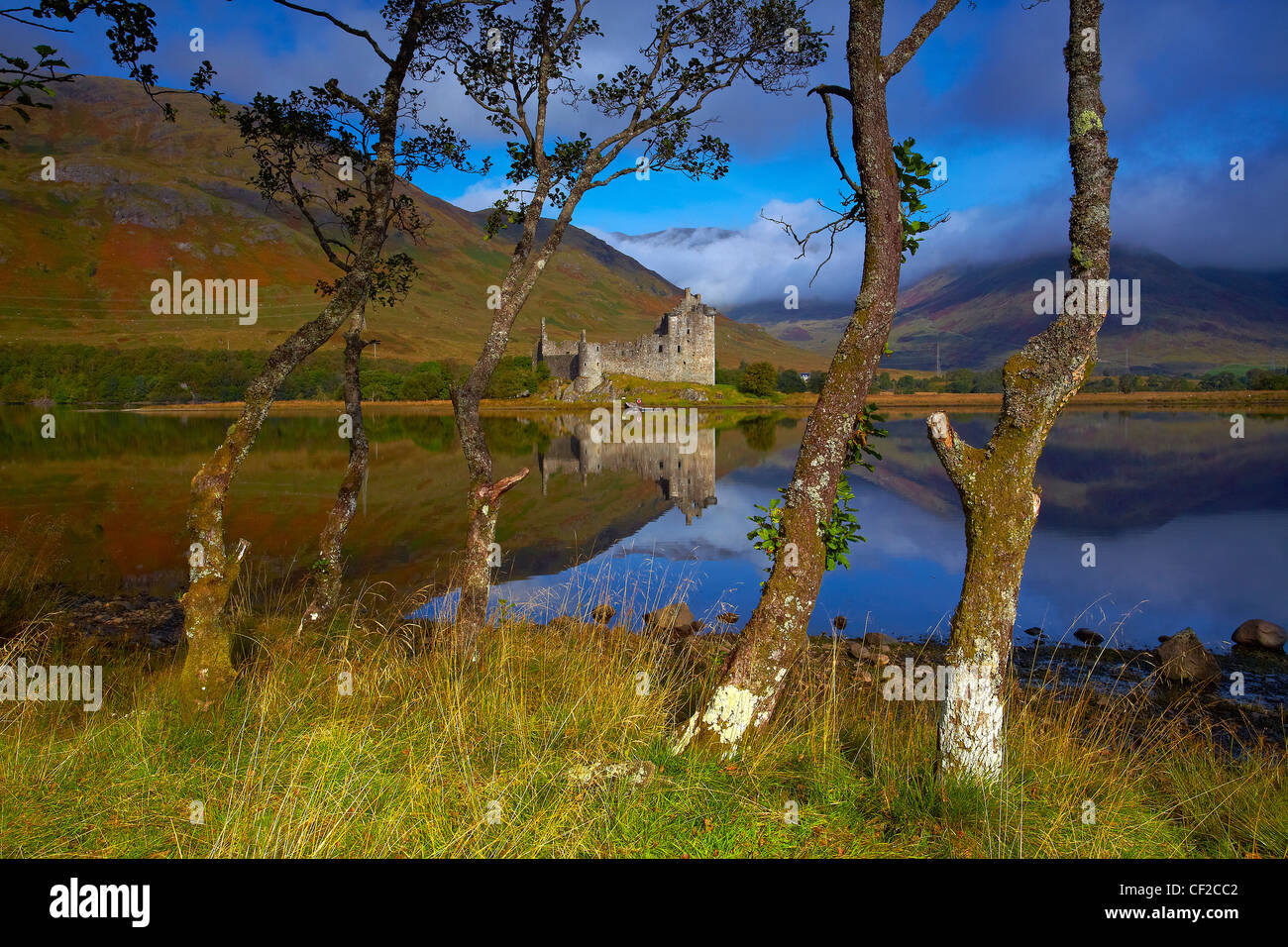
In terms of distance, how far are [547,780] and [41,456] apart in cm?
4191

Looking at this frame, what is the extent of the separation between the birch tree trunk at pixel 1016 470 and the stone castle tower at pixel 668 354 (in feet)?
236

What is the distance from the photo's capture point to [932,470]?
36.5 meters

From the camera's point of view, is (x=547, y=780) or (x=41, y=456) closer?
(x=547, y=780)

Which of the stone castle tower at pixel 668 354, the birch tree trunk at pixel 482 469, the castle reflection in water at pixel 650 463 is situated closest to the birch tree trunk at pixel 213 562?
the birch tree trunk at pixel 482 469

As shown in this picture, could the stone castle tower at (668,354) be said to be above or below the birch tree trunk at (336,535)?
above

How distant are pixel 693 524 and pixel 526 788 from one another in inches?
707

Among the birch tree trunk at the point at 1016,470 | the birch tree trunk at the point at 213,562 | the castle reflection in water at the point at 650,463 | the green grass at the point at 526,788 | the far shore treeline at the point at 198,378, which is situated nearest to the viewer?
the green grass at the point at 526,788

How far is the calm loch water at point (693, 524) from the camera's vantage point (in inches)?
549

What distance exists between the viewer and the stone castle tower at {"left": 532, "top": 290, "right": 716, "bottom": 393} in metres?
75.8

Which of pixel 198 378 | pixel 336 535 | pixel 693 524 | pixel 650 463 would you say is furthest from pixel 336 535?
pixel 198 378

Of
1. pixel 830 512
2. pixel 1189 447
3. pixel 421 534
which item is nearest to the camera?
pixel 830 512

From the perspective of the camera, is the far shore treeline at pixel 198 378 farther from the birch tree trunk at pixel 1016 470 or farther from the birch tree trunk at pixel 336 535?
the birch tree trunk at pixel 1016 470
